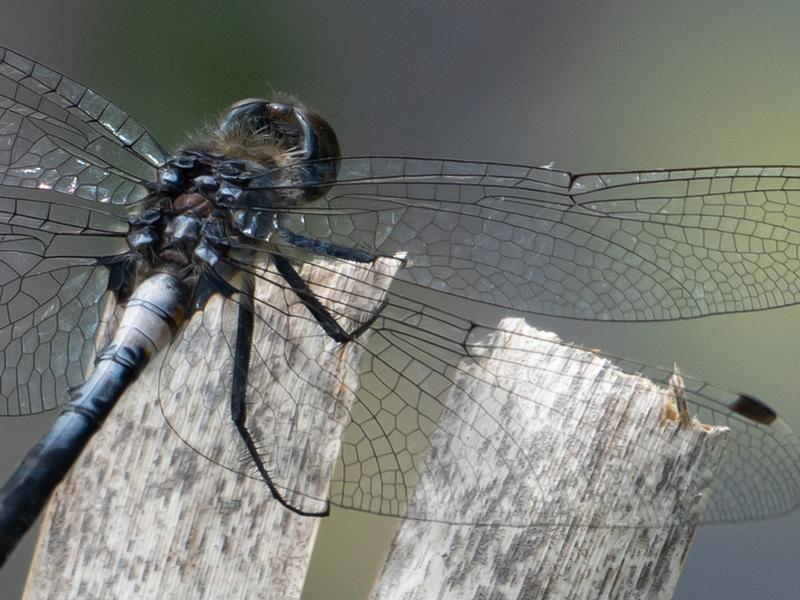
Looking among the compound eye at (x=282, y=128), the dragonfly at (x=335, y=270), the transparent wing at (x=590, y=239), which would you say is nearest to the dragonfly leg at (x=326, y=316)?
the dragonfly at (x=335, y=270)

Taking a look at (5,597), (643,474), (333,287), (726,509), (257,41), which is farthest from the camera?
(257,41)

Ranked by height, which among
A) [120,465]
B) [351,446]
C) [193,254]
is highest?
[193,254]

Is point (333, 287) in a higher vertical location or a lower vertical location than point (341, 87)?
lower

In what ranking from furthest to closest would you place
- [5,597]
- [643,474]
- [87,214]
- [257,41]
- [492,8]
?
[492,8] → [257,41] → [5,597] → [87,214] → [643,474]

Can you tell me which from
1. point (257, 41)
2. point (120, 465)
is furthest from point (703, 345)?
point (120, 465)

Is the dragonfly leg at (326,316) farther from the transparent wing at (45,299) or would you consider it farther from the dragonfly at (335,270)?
the transparent wing at (45,299)

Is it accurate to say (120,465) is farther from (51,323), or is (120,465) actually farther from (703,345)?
(703,345)
